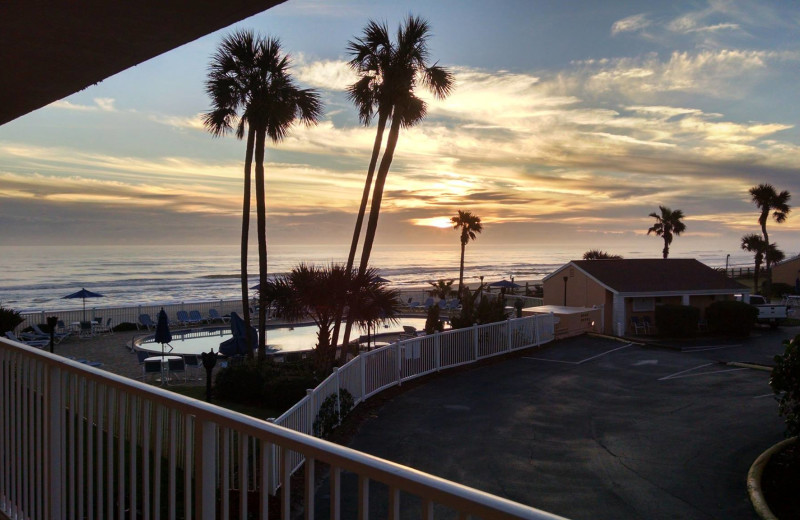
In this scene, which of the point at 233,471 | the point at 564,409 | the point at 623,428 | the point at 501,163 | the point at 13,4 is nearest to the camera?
the point at 13,4

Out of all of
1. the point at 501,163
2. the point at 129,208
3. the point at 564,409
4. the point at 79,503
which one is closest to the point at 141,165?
the point at 501,163

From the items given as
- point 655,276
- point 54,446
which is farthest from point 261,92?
point 655,276

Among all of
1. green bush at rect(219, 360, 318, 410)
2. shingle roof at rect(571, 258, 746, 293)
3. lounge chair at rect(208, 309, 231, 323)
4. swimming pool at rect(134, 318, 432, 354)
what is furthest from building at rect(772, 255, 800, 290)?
green bush at rect(219, 360, 318, 410)

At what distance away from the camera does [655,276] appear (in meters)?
31.4

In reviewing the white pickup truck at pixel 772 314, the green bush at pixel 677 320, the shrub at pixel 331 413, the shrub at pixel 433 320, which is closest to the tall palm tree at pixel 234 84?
the shrub at pixel 433 320

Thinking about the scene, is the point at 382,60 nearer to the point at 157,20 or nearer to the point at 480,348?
the point at 480,348

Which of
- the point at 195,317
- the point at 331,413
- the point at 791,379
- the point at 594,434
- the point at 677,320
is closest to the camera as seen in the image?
the point at 791,379

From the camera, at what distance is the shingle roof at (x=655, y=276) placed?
29.8 metres

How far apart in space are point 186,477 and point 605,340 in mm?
25081

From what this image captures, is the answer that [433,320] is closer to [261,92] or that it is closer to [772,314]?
[261,92]

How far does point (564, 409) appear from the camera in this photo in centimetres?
1397

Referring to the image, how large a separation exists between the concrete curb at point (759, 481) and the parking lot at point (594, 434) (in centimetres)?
15

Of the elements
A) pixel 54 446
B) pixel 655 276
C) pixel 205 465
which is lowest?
pixel 54 446

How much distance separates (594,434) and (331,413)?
209 inches
